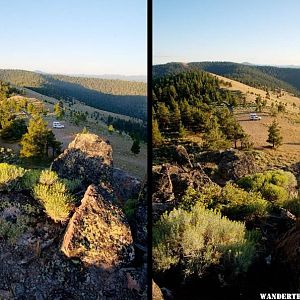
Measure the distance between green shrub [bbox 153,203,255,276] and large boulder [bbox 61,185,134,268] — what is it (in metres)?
0.85

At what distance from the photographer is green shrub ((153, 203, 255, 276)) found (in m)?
2.06

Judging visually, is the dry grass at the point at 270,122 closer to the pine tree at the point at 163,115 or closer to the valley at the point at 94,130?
the pine tree at the point at 163,115

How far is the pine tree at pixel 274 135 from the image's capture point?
6.56 feet

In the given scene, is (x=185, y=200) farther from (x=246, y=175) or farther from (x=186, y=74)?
(x=186, y=74)

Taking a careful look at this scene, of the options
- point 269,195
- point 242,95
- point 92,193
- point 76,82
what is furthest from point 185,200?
point 76,82

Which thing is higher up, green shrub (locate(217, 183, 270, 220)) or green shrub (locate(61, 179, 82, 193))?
green shrub (locate(217, 183, 270, 220))

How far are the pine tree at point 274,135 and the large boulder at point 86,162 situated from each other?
1590 millimetres

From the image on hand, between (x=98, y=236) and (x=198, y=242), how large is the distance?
3.20 ft

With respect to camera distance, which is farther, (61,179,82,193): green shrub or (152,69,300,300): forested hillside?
(61,179,82,193): green shrub

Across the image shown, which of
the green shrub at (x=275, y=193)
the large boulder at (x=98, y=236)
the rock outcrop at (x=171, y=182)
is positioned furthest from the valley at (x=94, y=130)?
the green shrub at (x=275, y=193)

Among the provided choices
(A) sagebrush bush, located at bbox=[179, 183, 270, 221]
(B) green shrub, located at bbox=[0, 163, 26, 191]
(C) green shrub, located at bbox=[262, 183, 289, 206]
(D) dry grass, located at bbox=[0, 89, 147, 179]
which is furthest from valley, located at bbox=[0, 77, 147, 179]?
(C) green shrub, located at bbox=[262, 183, 289, 206]

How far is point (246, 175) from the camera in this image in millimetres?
2074

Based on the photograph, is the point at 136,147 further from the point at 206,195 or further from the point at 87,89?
the point at 206,195

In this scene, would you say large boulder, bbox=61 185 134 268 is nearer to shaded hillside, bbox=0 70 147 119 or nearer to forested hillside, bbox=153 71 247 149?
shaded hillside, bbox=0 70 147 119
